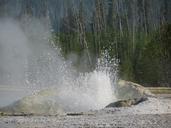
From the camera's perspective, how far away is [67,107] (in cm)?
3281

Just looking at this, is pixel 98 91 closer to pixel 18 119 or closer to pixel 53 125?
pixel 18 119

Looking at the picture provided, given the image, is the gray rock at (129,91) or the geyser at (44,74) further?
the gray rock at (129,91)


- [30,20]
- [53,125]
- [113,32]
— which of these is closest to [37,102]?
[53,125]

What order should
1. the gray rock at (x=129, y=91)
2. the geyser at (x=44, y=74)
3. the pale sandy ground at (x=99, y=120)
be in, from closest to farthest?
the pale sandy ground at (x=99, y=120) → the geyser at (x=44, y=74) → the gray rock at (x=129, y=91)

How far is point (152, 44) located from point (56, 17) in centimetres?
7747

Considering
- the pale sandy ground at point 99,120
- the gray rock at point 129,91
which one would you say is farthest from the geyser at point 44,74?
the pale sandy ground at point 99,120

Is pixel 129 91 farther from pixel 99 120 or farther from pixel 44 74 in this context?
pixel 44 74

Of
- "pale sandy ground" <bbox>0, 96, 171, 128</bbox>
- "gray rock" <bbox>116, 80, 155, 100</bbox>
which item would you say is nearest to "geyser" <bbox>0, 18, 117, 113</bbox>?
"gray rock" <bbox>116, 80, 155, 100</bbox>

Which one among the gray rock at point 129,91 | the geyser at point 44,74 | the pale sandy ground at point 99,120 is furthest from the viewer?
the gray rock at point 129,91

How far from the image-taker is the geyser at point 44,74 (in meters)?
34.0

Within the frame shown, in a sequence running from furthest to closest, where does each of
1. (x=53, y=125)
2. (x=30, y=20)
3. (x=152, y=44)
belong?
(x=30, y=20) < (x=152, y=44) < (x=53, y=125)

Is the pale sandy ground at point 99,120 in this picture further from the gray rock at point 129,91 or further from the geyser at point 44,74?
the gray rock at point 129,91

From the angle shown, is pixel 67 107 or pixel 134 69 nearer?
pixel 67 107

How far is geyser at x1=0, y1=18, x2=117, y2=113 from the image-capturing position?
34031 mm
